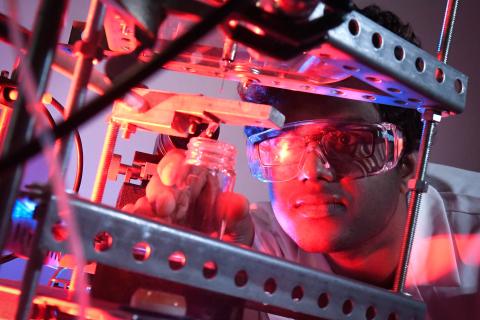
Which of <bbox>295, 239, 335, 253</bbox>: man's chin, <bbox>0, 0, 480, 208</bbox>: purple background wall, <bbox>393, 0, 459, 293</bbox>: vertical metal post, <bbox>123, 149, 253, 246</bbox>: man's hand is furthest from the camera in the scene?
<bbox>0, 0, 480, 208</bbox>: purple background wall

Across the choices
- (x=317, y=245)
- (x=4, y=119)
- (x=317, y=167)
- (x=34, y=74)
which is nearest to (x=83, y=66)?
(x=34, y=74)

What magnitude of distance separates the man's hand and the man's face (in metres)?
0.64

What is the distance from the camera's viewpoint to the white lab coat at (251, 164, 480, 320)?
4.91 ft

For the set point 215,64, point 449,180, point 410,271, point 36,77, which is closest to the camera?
point 36,77

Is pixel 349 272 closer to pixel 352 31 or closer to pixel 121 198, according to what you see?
pixel 121 198

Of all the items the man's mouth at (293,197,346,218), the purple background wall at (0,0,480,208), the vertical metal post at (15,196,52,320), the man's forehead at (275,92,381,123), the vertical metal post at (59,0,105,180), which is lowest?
the vertical metal post at (15,196,52,320)

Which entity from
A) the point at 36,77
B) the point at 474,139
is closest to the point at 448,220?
the point at 474,139

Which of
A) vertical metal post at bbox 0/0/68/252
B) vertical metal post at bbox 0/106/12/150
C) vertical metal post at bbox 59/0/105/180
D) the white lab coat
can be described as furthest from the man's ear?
vertical metal post at bbox 0/0/68/252

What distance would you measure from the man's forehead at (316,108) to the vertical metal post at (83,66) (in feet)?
2.89

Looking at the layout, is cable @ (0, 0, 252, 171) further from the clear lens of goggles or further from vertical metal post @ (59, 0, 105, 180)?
the clear lens of goggles

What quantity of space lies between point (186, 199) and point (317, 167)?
2.34 feet

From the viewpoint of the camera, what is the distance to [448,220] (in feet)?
5.59

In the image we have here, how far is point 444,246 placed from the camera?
1587 millimetres

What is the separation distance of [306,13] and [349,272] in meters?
1.27
